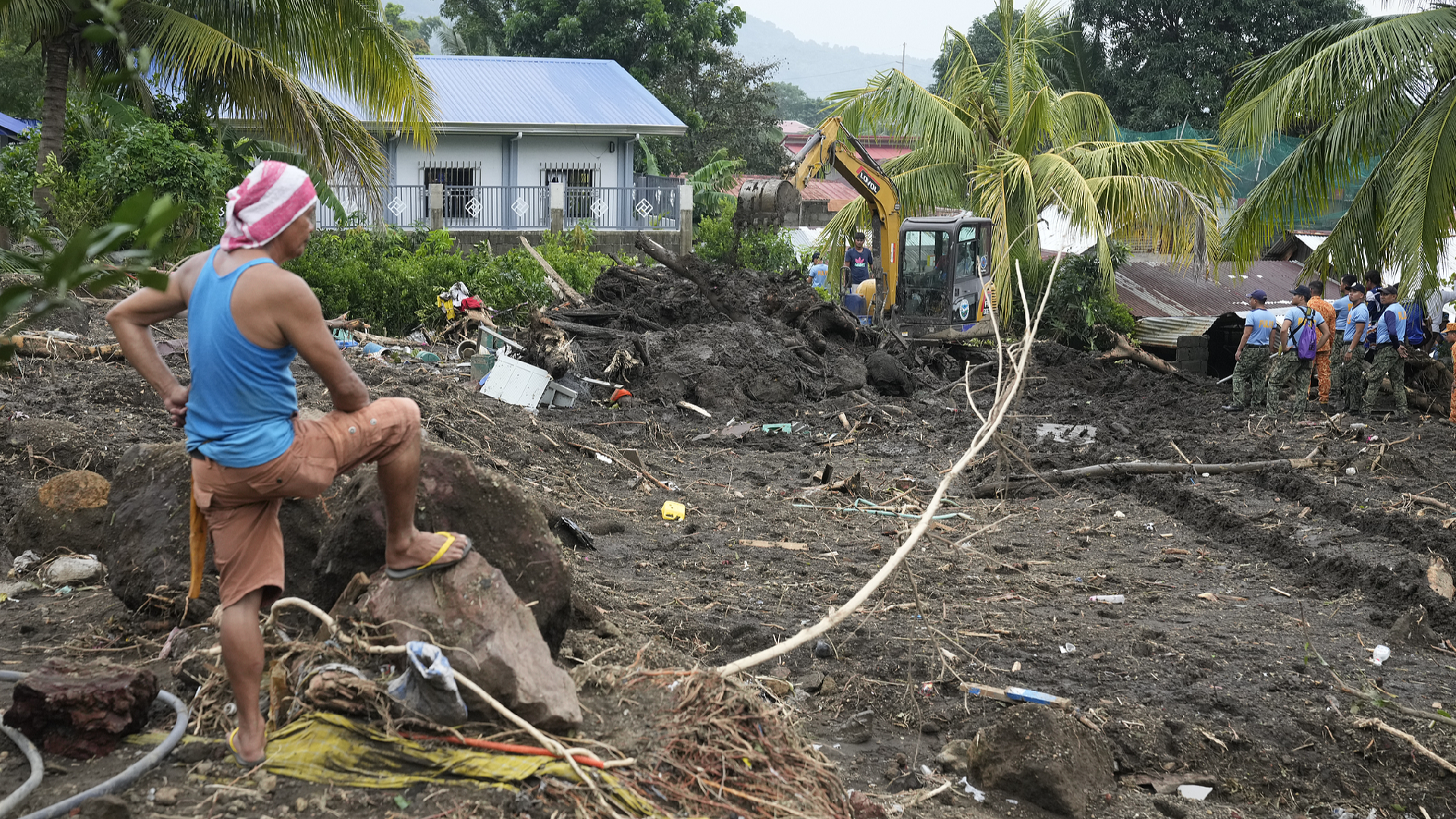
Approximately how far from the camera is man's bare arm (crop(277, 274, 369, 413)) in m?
2.95

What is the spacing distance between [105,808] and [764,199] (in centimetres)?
1263

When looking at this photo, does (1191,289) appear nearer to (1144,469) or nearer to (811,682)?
(1144,469)

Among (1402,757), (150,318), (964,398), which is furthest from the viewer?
(964,398)

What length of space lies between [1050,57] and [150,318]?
25529 millimetres

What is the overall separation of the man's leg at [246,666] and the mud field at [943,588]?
0.41 feet

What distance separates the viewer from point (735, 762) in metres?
3.42

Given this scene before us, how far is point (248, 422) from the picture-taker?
9.88 feet

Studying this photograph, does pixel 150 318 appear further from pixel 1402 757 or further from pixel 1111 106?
pixel 1111 106

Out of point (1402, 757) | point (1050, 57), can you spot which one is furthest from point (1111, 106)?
point (1402, 757)

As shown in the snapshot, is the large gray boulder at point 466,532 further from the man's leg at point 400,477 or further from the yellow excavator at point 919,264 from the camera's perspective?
the yellow excavator at point 919,264

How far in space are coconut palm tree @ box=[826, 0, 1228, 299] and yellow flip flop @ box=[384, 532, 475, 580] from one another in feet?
46.8

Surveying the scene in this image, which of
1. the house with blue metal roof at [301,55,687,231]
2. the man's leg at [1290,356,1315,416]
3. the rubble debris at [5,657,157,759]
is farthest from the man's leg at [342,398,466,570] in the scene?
the house with blue metal roof at [301,55,687,231]

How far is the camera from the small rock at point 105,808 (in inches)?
111

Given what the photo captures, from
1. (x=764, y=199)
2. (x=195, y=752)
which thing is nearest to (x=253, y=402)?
(x=195, y=752)
